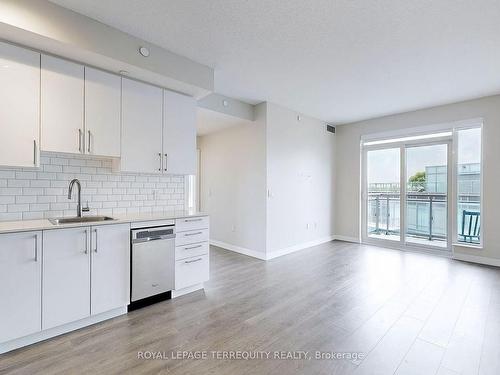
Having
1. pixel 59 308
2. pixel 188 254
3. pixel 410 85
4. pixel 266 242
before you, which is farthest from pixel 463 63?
pixel 59 308

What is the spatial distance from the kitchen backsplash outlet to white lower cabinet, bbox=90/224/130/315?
595 millimetres

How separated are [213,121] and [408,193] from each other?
13.7 feet

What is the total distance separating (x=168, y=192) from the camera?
11.7ft

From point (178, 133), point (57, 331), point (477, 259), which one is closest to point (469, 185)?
point (477, 259)

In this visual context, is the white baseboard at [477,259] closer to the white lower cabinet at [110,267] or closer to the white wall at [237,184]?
the white wall at [237,184]

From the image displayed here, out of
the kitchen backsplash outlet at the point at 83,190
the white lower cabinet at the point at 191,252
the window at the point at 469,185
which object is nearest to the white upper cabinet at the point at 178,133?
the kitchen backsplash outlet at the point at 83,190

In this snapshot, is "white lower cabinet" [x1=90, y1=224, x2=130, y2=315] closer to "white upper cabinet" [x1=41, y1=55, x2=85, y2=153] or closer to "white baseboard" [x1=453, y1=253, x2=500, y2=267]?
"white upper cabinet" [x1=41, y1=55, x2=85, y2=153]

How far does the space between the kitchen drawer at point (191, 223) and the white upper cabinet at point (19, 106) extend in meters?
1.42

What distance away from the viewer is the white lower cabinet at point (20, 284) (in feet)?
6.24

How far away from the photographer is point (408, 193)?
17.1 ft

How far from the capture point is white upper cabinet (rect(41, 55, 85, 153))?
2279mm

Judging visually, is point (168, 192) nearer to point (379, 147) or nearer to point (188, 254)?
point (188, 254)

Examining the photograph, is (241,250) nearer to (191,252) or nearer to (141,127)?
(191,252)

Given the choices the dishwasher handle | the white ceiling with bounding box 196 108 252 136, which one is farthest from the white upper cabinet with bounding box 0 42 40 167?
the white ceiling with bounding box 196 108 252 136
